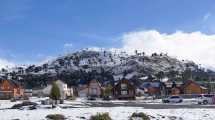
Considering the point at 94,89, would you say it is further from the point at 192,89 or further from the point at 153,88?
the point at 192,89

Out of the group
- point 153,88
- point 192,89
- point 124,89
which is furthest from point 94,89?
point 192,89

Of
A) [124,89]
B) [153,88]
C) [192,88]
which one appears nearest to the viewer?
[124,89]

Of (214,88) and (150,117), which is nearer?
(150,117)

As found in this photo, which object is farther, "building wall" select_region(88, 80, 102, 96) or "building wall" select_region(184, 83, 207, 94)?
"building wall" select_region(88, 80, 102, 96)

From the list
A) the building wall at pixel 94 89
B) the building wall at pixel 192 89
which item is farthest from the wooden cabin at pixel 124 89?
the building wall at pixel 192 89

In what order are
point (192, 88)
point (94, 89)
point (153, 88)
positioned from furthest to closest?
point (153, 88)
point (94, 89)
point (192, 88)

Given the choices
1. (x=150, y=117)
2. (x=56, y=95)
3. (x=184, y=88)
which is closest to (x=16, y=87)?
(x=184, y=88)

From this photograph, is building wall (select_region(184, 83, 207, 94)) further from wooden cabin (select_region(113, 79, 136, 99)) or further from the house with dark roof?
wooden cabin (select_region(113, 79, 136, 99))

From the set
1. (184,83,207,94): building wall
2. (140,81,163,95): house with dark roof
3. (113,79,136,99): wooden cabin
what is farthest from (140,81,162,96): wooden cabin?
(113,79,136,99): wooden cabin

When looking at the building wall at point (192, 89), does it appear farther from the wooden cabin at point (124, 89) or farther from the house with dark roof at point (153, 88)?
the wooden cabin at point (124, 89)

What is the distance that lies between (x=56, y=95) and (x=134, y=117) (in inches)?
1731

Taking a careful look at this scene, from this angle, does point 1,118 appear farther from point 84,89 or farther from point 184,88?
point 84,89

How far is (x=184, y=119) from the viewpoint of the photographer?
35875 millimetres

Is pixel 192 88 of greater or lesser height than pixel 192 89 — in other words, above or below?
above
